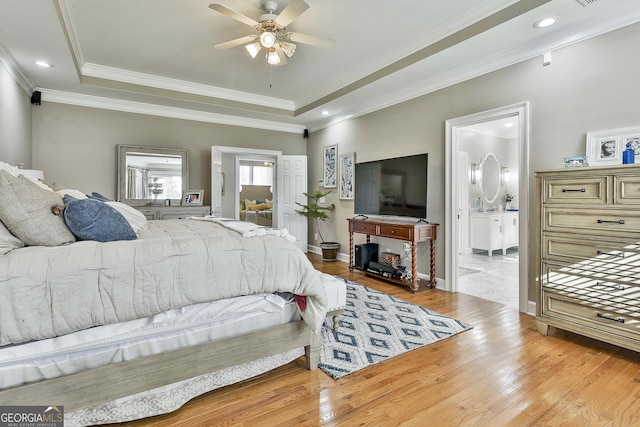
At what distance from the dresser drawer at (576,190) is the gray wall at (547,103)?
50 cm

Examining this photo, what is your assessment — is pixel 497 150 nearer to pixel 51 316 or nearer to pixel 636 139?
pixel 636 139

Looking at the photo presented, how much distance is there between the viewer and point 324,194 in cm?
580

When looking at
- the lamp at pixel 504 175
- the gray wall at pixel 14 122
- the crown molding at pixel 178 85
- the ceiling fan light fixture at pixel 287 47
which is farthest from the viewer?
the lamp at pixel 504 175

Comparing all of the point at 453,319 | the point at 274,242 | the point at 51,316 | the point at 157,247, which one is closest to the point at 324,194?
the point at 453,319

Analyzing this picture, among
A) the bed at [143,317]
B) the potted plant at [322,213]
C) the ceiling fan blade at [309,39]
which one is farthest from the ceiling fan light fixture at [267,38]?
the potted plant at [322,213]

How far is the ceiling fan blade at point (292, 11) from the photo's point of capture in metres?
2.34

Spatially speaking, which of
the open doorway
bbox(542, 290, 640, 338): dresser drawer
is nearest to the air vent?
bbox(542, 290, 640, 338): dresser drawer

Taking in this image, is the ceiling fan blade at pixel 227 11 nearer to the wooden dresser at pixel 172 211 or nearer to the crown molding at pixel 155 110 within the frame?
the crown molding at pixel 155 110

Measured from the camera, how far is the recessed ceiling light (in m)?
2.53

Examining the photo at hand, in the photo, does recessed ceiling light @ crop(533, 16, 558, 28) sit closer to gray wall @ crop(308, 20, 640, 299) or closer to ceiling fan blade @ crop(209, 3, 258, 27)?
gray wall @ crop(308, 20, 640, 299)

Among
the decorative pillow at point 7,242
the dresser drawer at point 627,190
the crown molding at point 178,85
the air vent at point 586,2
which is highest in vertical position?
the crown molding at point 178,85

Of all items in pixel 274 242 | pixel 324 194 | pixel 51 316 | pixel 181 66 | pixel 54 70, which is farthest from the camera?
pixel 324 194

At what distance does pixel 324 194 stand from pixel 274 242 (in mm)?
3943

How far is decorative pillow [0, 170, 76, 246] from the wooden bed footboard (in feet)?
2.21
